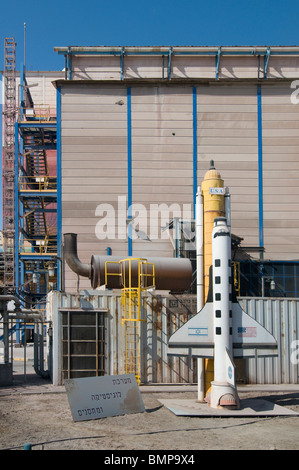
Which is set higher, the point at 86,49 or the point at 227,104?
the point at 86,49

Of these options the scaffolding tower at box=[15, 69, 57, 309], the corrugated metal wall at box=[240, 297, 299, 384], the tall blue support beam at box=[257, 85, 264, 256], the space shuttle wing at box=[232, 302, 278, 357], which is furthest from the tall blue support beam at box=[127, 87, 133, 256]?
the space shuttle wing at box=[232, 302, 278, 357]

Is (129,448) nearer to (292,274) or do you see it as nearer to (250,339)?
(250,339)

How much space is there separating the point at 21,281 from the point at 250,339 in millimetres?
31750

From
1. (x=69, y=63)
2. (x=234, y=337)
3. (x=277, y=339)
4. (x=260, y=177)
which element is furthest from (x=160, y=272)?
(x=69, y=63)

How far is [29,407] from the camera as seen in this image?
54.6 feet

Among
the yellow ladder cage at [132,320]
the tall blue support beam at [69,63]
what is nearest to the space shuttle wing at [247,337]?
the yellow ladder cage at [132,320]

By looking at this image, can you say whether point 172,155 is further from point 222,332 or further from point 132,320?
point 222,332

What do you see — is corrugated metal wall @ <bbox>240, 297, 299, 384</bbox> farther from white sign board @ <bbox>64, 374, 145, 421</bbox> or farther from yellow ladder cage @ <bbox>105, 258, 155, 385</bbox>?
white sign board @ <bbox>64, 374, 145, 421</bbox>

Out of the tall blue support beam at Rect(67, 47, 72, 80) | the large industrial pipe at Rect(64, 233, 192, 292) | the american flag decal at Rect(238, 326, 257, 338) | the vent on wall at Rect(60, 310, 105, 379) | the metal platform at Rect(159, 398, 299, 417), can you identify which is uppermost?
the tall blue support beam at Rect(67, 47, 72, 80)

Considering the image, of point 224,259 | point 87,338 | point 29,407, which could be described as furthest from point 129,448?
point 87,338

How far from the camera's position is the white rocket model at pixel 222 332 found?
16703mm

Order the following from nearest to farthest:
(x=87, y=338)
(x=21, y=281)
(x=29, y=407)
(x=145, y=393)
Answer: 1. (x=29, y=407)
2. (x=145, y=393)
3. (x=87, y=338)
4. (x=21, y=281)

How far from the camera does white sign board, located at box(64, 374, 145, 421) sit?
1493cm

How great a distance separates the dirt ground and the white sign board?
288mm
